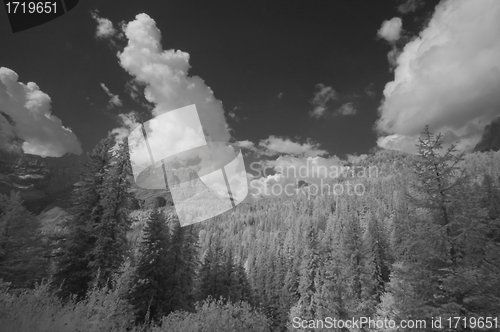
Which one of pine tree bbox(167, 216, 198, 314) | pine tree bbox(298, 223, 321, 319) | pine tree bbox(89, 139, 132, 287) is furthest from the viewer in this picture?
pine tree bbox(298, 223, 321, 319)

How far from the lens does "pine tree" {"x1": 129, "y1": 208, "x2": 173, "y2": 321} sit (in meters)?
18.6

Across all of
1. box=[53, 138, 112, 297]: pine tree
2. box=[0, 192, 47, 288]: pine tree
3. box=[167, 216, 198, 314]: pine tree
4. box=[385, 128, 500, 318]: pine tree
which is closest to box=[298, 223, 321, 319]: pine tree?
box=[167, 216, 198, 314]: pine tree

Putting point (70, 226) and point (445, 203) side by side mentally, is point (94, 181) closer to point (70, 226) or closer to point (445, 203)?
point (70, 226)

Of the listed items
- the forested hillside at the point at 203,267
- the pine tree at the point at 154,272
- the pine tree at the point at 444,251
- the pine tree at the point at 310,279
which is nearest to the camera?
the forested hillside at the point at 203,267

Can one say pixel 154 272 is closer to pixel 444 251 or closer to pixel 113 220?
pixel 113 220

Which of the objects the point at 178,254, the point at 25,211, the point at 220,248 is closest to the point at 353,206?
the point at 220,248

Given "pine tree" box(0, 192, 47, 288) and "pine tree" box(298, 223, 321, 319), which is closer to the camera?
"pine tree" box(0, 192, 47, 288)

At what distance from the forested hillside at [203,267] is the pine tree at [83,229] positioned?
2.7 inches

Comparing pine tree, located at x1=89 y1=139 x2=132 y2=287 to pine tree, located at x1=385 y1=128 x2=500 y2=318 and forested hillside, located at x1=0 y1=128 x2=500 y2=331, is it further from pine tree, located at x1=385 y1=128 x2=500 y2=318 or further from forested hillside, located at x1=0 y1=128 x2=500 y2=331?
pine tree, located at x1=385 y1=128 x2=500 y2=318

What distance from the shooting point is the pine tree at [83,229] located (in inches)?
577

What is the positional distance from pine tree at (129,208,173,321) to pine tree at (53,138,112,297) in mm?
4268

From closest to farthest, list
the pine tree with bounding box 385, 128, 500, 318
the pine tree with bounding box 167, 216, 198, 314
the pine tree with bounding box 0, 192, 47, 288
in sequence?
the pine tree with bounding box 385, 128, 500, 318
the pine tree with bounding box 0, 192, 47, 288
the pine tree with bounding box 167, 216, 198, 314

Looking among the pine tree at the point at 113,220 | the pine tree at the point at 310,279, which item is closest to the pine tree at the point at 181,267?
the pine tree at the point at 113,220

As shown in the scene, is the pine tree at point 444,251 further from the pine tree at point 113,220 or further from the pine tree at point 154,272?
the pine tree at point 154,272
